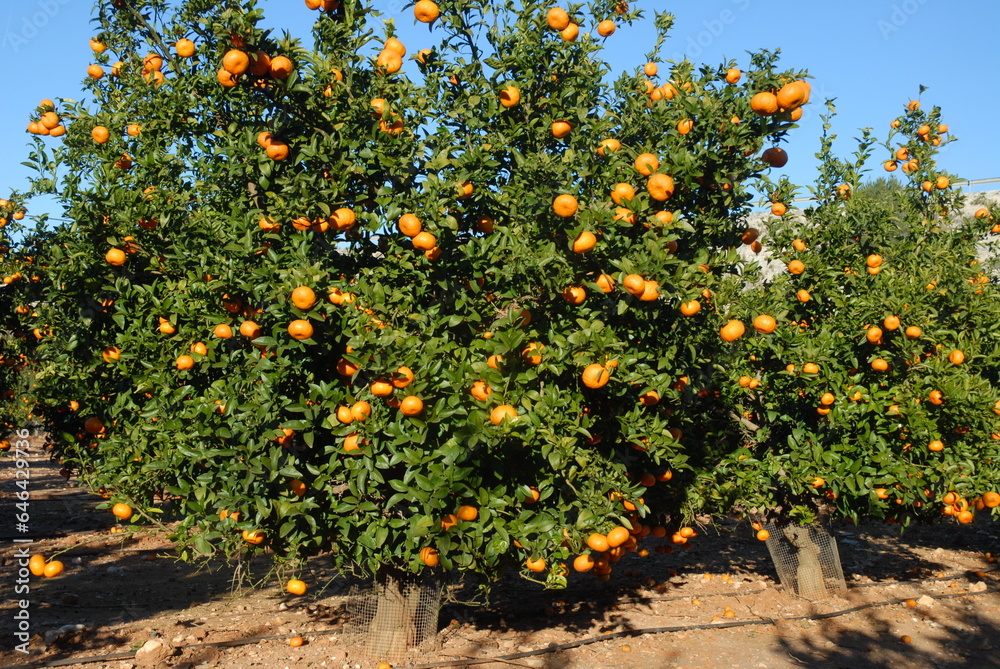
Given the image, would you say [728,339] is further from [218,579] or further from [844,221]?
[218,579]

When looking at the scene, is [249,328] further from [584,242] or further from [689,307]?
[689,307]

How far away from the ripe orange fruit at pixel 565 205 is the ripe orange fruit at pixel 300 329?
131 cm

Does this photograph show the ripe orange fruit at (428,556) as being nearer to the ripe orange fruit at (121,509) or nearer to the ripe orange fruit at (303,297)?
the ripe orange fruit at (303,297)

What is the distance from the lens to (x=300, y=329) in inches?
131

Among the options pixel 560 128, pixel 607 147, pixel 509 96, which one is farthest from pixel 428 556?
pixel 509 96

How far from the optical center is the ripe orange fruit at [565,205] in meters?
3.50

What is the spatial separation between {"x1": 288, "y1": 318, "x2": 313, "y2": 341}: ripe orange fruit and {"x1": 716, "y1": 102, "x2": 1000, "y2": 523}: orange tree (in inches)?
98.1

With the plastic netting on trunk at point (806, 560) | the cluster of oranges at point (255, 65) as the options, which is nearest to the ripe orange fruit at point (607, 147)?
the cluster of oranges at point (255, 65)

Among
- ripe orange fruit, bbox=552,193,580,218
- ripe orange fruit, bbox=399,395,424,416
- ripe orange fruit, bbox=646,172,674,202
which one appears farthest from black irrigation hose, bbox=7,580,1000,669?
ripe orange fruit, bbox=646,172,674,202

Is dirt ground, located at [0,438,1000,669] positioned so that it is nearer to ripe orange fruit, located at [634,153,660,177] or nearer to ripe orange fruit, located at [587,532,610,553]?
ripe orange fruit, located at [587,532,610,553]

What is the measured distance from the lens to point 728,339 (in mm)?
3949

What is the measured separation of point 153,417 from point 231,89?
6.06ft

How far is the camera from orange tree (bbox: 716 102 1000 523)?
4871 millimetres

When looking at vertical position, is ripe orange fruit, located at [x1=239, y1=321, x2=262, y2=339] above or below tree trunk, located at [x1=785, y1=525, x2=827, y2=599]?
above
